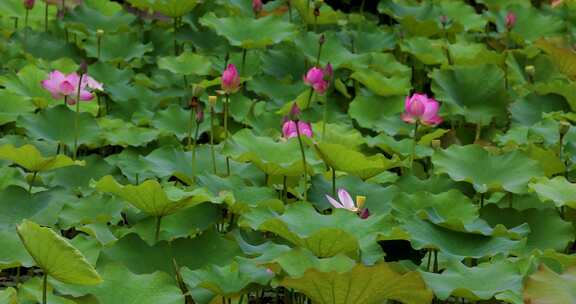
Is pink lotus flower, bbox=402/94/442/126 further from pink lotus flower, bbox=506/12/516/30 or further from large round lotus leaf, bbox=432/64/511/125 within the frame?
pink lotus flower, bbox=506/12/516/30

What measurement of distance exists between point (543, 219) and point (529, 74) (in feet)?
3.06

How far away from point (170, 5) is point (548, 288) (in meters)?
1.85

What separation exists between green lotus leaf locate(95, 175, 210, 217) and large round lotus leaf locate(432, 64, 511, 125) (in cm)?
104

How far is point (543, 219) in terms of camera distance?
6.55 ft

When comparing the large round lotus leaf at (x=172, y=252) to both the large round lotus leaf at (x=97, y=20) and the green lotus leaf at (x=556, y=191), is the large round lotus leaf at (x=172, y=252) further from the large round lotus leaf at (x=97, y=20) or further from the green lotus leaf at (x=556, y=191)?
the large round lotus leaf at (x=97, y=20)

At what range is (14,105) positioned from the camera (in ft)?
8.30

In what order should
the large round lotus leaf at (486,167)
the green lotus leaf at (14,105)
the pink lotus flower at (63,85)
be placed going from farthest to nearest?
the green lotus leaf at (14,105), the pink lotus flower at (63,85), the large round lotus leaf at (486,167)

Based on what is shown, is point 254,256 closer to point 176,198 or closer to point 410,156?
point 176,198

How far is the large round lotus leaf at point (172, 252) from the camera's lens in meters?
1.72

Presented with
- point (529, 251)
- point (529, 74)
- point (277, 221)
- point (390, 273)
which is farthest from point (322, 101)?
point (390, 273)

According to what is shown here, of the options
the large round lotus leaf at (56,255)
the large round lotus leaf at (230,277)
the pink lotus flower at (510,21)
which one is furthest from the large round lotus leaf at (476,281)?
the pink lotus flower at (510,21)

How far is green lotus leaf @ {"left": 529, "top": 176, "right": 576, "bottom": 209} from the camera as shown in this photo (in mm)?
1983

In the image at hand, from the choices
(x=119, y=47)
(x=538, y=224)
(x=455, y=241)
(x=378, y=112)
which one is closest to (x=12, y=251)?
(x=455, y=241)

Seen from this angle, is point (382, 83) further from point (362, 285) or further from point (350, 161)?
point (362, 285)
